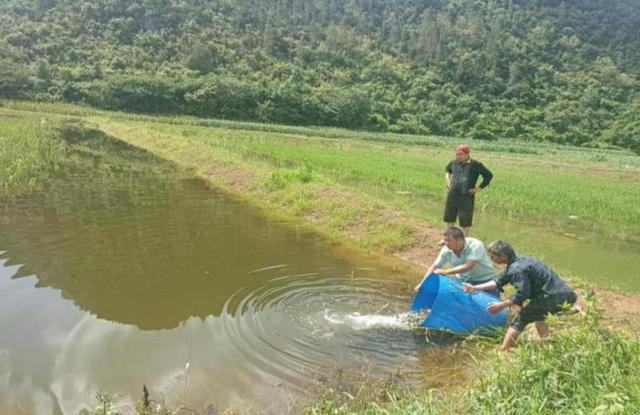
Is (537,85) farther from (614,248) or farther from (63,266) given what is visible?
(63,266)

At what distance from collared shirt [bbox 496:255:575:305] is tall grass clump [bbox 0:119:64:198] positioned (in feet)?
35.7

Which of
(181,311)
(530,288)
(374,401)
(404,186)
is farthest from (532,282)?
(404,186)

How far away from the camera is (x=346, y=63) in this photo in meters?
86.6

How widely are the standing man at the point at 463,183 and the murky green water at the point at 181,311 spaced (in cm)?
148

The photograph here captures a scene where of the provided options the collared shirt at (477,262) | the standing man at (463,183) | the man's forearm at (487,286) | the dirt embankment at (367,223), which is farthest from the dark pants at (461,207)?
the man's forearm at (487,286)

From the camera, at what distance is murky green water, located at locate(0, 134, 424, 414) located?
481cm

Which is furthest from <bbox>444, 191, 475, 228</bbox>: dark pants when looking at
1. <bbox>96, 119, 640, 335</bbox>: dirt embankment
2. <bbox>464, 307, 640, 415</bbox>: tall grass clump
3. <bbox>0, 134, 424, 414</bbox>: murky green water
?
<bbox>464, 307, 640, 415</bbox>: tall grass clump

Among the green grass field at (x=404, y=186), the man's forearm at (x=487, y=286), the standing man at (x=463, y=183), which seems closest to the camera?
the man's forearm at (x=487, y=286)

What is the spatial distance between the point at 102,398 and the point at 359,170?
49.2 ft

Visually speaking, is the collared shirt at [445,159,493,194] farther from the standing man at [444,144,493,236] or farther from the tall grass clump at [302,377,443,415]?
the tall grass clump at [302,377,443,415]

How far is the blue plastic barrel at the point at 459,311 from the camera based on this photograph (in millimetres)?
5945

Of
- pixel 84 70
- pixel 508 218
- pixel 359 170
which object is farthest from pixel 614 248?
pixel 84 70

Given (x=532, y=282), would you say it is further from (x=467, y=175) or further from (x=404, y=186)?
(x=404, y=186)

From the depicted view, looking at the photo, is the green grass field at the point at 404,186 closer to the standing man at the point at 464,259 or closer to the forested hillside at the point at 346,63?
the standing man at the point at 464,259
